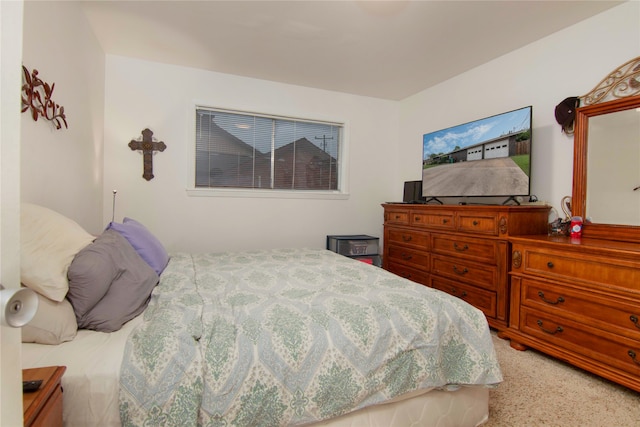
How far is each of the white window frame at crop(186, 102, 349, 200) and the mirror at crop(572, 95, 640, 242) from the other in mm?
2347

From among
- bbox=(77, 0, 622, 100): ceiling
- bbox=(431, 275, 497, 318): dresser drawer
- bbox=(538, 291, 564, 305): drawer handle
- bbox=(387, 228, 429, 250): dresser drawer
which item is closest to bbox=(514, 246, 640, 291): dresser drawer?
bbox=(538, 291, 564, 305): drawer handle

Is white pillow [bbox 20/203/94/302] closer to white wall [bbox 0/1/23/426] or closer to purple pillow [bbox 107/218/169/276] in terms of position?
purple pillow [bbox 107/218/169/276]

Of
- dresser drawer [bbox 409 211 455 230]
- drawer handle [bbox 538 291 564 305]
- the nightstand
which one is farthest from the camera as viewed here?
dresser drawer [bbox 409 211 455 230]

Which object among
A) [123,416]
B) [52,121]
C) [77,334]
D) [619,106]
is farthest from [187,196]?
[619,106]

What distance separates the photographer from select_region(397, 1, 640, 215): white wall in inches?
87.5

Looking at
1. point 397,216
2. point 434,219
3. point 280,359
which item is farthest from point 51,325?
point 397,216

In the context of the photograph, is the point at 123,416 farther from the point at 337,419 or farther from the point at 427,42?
the point at 427,42

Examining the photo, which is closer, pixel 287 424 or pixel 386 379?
pixel 287 424

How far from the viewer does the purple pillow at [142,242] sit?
176 centimetres

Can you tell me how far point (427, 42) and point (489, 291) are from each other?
2.21 meters

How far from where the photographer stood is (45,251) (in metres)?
1.08

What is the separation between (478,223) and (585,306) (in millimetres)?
915

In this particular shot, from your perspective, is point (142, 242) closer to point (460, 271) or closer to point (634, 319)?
point (460, 271)

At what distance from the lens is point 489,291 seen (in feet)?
8.23
